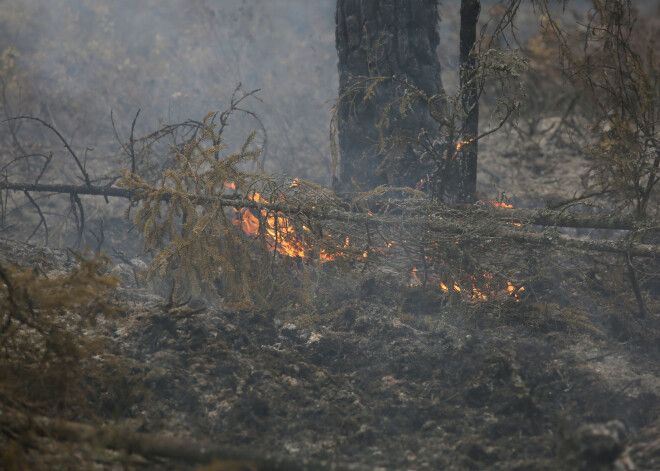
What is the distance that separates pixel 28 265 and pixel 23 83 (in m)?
5.09

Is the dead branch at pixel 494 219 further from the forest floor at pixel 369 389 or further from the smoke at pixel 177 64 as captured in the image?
the smoke at pixel 177 64

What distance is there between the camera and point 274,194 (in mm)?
4031

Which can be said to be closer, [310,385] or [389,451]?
[389,451]

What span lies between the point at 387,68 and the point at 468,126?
3.53 feet

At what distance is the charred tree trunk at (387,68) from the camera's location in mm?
4930

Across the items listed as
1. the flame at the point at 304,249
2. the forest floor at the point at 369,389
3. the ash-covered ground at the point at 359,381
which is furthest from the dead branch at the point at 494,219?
the forest floor at the point at 369,389

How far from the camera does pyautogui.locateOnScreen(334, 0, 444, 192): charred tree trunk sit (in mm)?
4930

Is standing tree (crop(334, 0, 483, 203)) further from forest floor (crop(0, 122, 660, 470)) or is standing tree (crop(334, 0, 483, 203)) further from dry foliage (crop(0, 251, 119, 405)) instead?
dry foliage (crop(0, 251, 119, 405))

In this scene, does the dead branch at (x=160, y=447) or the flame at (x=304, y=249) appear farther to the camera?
the flame at (x=304, y=249)

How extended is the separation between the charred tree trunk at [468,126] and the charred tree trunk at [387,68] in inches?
16.6

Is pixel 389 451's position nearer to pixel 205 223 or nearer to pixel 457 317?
pixel 457 317

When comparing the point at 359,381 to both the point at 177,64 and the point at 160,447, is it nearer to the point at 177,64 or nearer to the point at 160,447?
the point at 160,447

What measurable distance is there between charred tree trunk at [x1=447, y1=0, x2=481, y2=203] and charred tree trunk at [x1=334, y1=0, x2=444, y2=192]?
0.42m

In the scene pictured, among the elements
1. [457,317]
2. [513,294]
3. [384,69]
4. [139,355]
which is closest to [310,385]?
[139,355]
